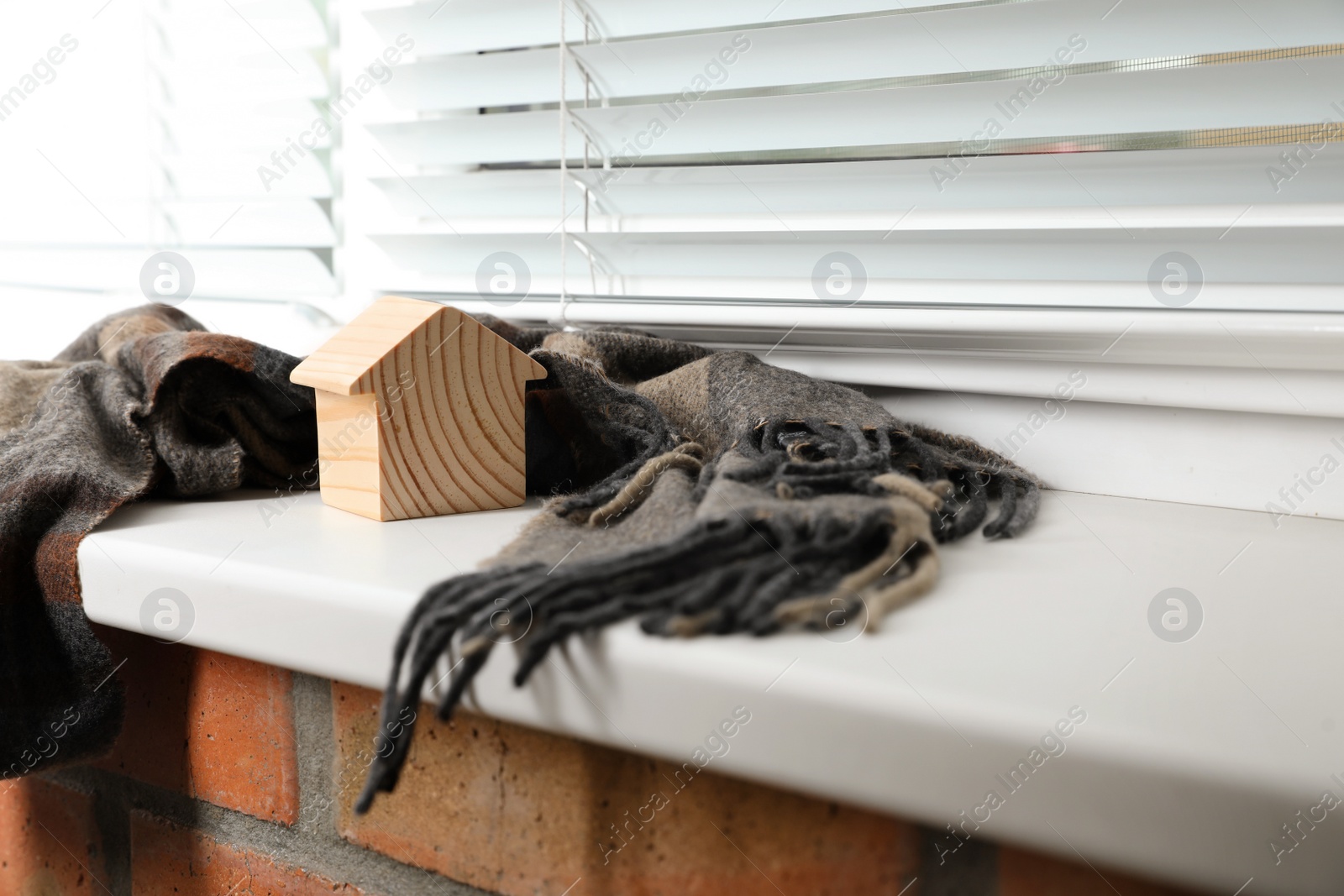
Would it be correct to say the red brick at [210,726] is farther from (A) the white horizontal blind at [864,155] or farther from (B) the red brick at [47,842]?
(A) the white horizontal blind at [864,155]

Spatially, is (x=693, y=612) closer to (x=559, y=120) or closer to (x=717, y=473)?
(x=717, y=473)

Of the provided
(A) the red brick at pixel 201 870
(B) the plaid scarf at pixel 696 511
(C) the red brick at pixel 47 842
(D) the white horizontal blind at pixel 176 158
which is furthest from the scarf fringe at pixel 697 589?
(D) the white horizontal blind at pixel 176 158

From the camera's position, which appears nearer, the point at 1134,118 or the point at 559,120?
the point at 1134,118

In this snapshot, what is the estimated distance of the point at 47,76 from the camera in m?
1.24

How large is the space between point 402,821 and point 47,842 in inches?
14.6

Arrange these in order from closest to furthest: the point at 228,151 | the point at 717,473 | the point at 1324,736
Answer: the point at 1324,736 → the point at 717,473 → the point at 228,151

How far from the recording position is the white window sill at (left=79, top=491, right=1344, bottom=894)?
33 centimetres

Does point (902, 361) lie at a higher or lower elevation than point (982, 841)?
higher

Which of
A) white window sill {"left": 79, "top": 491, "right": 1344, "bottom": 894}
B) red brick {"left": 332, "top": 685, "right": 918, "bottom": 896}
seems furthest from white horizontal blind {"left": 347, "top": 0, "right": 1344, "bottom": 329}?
red brick {"left": 332, "top": 685, "right": 918, "bottom": 896}

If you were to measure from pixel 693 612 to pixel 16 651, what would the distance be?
1.48ft

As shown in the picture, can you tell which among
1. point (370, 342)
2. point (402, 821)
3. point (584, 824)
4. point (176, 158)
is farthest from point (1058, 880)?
point (176, 158)

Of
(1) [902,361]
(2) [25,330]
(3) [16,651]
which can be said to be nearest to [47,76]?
(2) [25,330]

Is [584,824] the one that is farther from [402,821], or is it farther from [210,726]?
[210,726]

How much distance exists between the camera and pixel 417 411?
1.93 feet
